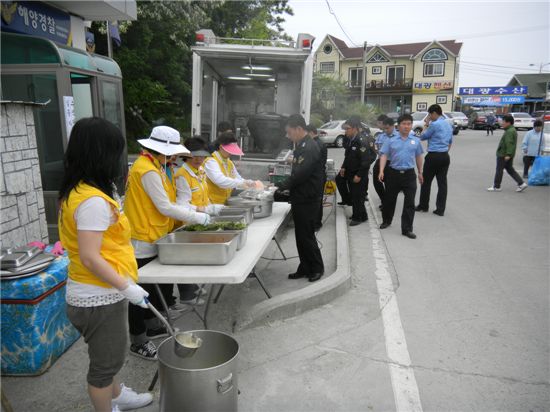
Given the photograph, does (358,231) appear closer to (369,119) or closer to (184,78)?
(184,78)

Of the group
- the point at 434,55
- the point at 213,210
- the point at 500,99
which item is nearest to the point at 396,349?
the point at 213,210

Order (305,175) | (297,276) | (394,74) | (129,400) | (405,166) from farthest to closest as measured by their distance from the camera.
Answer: (394,74) → (405,166) → (297,276) → (305,175) → (129,400)

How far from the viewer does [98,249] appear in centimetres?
224

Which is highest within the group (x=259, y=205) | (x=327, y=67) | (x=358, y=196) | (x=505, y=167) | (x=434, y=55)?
(x=434, y=55)

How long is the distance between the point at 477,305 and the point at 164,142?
3.45 meters

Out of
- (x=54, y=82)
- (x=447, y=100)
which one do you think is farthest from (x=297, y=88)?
(x=447, y=100)

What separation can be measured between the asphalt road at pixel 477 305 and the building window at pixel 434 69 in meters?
42.3

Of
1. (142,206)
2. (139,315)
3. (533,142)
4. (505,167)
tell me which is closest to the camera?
(142,206)

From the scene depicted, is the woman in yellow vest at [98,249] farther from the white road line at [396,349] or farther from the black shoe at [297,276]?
the black shoe at [297,276]

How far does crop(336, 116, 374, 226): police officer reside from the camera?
7.64 meters

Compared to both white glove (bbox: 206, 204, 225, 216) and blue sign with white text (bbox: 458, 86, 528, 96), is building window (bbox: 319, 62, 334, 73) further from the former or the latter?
white glove (bbox: 206, 204, 225, 216)

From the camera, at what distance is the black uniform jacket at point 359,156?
7.63 m

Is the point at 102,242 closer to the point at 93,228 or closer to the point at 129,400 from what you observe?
the point at 93,228

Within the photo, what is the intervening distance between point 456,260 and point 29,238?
503cm
